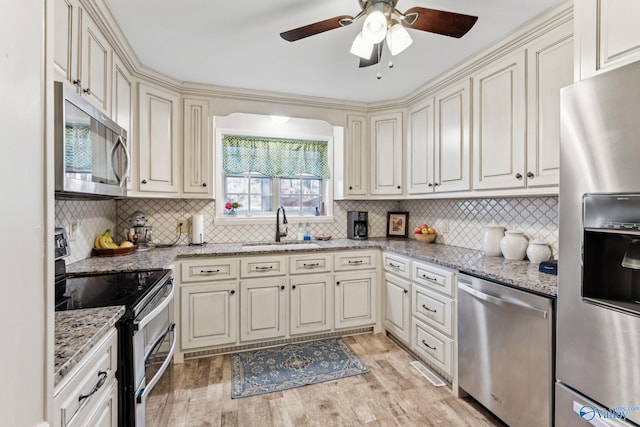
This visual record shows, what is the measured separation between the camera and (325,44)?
6.78ft

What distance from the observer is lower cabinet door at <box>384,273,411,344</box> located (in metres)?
2.53

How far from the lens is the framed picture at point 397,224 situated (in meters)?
3.49

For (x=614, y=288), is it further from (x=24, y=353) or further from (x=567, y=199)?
(x=24, y=353)

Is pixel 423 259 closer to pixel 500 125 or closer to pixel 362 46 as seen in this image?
pixel 500 125

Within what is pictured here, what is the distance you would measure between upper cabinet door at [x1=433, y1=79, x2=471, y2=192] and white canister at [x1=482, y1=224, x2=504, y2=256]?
0.38m

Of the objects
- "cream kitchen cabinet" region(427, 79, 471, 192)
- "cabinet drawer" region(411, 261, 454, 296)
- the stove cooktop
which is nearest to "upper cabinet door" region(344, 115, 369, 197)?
"cream kitchen cabinet" region(427, 79, 471, 192)

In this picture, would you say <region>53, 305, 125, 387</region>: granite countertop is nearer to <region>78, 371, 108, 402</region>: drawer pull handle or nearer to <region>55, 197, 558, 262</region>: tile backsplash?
<region>78, 371, 108, 402</region>: drawer pull handle

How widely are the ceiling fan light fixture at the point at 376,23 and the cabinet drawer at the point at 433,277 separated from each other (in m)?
1.53

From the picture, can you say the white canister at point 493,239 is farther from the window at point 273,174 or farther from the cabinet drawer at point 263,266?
the window at point 273,174

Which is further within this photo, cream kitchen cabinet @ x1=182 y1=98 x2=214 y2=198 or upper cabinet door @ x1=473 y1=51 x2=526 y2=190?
cream kitchen cabinet @ x1=182 y1=98 x2=214 y2=198

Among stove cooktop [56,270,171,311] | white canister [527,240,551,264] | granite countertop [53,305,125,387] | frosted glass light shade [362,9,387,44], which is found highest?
frosted glass light shade [362,9,387,44]

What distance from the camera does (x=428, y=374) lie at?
2227 mm

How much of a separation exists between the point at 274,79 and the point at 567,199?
90.8 inches

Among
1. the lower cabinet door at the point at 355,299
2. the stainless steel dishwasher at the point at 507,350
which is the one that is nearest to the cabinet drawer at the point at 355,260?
the lower cabinet door at the point at 355,299
